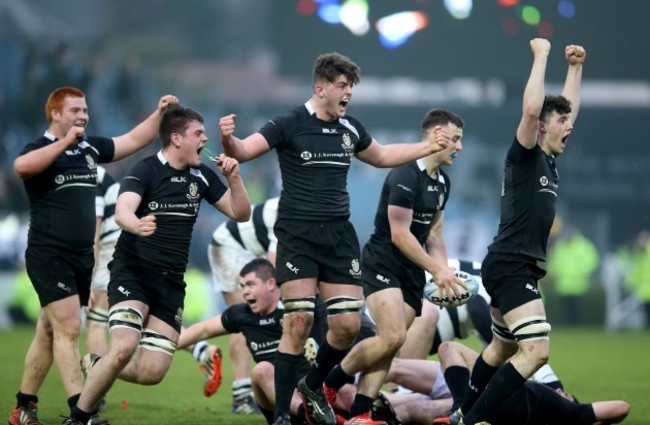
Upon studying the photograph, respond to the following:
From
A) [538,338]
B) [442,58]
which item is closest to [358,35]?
[442,58]

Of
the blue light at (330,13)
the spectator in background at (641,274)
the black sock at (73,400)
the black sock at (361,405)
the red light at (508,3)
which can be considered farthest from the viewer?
the spectator in background at (641,274)

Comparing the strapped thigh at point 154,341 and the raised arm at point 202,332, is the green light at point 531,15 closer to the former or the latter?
the raised arm at point 202,332

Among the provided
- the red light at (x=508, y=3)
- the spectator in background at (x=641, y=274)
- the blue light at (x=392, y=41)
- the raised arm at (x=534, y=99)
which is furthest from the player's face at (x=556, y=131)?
the spectator in background at (x=641, y=274)

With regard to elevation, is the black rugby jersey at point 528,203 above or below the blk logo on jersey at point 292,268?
above

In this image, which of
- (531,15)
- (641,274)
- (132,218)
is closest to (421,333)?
A: (132,218)

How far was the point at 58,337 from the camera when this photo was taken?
29.5 feet

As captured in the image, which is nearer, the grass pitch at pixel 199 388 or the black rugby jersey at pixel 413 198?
the black rugby jersey at pixel 413 198

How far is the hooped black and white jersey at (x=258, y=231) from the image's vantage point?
1205cm

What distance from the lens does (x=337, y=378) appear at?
30.2ft

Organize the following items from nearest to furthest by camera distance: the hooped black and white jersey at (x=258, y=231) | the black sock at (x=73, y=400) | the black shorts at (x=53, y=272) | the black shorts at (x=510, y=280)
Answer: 1. the black shorts at (x=510, y=280)
2. the black sock at (x=73, y=400)
3. the black shorts at (x=53, y=272)
4. the hooped black and white jersey at (x=258, y=231)

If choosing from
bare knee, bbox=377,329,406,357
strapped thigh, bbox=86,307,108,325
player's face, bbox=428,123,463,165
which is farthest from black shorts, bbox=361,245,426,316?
strapped thigh, bbox=86,307,108,325

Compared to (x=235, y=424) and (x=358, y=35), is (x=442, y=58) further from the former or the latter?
(x=235, y=424)

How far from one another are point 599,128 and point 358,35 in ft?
25.6

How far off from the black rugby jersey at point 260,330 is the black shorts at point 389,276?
76cm
